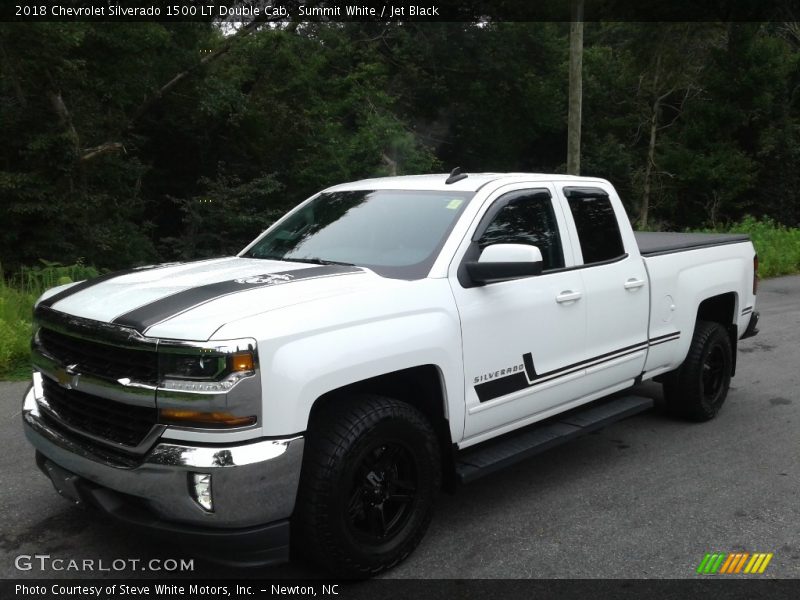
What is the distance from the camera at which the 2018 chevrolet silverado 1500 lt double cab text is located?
3160 millimetres

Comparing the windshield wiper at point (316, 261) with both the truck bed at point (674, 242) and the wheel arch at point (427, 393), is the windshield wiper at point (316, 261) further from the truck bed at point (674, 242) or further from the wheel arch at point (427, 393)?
the truck bed at point (674, 242)

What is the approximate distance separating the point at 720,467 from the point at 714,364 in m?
1.35

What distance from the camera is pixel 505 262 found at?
157 inches

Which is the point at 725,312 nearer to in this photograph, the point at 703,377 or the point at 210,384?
the point at 703,377

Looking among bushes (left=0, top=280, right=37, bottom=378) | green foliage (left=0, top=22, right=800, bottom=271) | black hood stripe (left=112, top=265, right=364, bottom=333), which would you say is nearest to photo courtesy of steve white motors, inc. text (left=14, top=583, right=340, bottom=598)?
black hood stripe (left=112, top=265, right=364, bottom=333)

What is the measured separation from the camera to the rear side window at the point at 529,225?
179 inches

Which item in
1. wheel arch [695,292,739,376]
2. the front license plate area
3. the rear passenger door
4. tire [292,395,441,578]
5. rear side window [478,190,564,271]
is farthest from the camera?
wheel arch [695,292,739,376]

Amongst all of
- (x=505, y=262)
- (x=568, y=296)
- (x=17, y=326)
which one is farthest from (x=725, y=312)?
(x=17, y=326)

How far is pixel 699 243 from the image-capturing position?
6.13 meters

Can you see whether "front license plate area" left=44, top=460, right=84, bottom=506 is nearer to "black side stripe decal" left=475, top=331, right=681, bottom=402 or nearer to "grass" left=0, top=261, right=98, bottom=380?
"black side stripe decal" left=475, top=331, right=681, bottom=402

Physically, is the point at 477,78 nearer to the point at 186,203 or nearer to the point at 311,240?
the point at 186,203

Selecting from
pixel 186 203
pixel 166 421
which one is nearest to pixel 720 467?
pixel 166 421

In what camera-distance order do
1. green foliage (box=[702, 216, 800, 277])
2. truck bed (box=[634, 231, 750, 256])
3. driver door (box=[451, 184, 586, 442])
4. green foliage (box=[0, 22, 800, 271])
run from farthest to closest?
green foliage (box=[0, 22, 800, 271]), green foliage (box=[702, 216, 800, 277]), truck bed (box=[634, 231, 750, 256]), driver door (box=[451, 184, 586, 442])


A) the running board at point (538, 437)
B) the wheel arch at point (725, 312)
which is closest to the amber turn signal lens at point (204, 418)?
the running board at point (538, 437)
